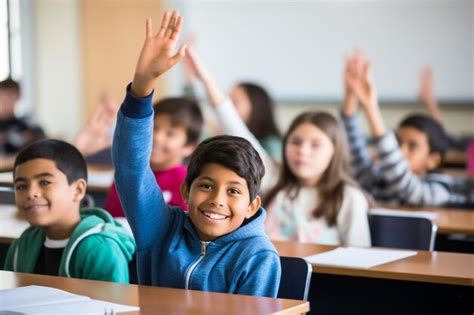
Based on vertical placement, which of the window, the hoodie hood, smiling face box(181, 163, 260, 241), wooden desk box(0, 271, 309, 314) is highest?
the window

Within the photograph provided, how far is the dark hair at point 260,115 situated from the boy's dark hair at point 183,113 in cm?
170

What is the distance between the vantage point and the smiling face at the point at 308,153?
3484mm

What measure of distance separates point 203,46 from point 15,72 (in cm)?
217

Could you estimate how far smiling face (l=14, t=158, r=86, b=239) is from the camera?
2506 millimetres

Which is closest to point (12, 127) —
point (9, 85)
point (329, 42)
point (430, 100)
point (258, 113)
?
point (9, 85)

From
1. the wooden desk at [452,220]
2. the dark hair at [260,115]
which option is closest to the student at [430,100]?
the dark hair at [260,115]

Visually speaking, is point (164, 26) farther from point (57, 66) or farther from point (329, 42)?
point (57, 66)

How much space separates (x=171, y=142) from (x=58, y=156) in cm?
116

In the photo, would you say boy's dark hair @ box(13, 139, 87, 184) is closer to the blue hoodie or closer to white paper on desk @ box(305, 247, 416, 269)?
the blue hoodie

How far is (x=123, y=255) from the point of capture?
2.45m

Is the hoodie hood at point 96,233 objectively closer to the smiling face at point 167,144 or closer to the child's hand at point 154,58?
the child's hand at point 154,58

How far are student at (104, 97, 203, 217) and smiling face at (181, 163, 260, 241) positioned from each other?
131cm

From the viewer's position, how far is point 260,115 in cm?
562

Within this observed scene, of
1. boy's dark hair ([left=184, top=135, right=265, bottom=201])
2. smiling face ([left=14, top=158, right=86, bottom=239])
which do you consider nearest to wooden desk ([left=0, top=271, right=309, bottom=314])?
boy's dark hair ([left=184, top=135, right=265, bottom=201])
